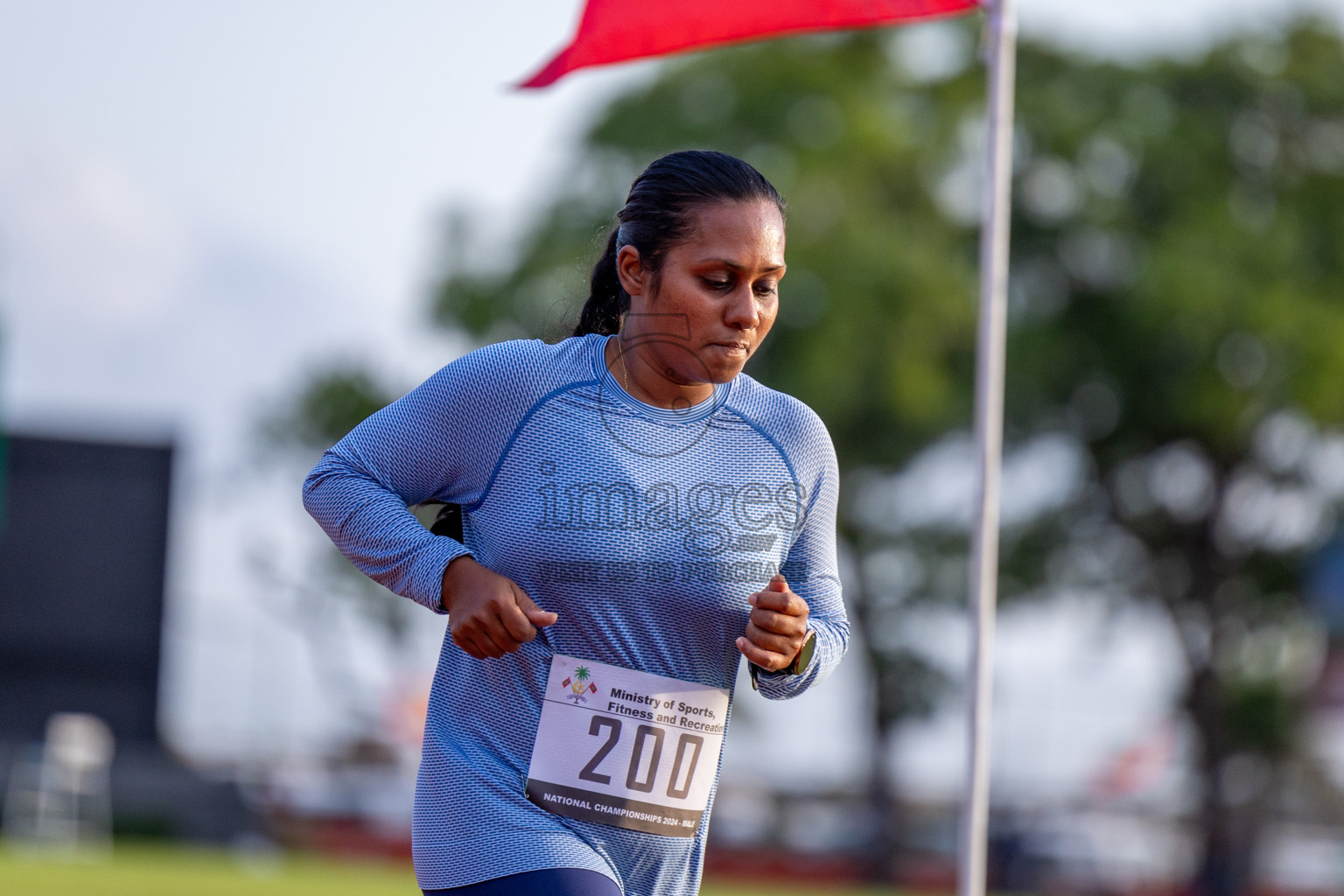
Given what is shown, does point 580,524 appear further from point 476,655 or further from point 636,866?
point 636,866

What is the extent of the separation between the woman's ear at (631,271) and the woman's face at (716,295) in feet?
0.15

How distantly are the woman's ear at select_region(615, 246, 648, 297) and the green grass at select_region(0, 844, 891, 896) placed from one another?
9.83 meters

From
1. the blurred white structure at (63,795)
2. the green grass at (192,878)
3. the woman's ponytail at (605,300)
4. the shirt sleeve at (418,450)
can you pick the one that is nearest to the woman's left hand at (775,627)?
the shirt sleeve at (418,450)

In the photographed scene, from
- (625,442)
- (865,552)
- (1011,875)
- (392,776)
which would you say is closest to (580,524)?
(625,442)

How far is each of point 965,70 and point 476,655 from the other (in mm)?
19960

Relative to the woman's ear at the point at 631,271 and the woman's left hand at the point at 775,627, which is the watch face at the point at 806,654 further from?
the woman's ear at the point at 631,271

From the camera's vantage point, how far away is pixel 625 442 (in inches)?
107

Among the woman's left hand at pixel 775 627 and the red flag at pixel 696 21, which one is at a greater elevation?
the red flag at pixel 696 21

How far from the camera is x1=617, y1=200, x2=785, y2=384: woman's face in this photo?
8.73 feet

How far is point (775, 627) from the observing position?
99.8 inches

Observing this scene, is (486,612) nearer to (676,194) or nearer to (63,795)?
(676,194)

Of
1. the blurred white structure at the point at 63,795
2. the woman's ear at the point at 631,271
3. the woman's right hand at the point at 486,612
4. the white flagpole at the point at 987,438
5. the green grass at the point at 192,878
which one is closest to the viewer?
the woman's right hand at the point at 486,612

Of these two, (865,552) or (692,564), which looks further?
(865,552)

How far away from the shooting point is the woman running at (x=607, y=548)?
2637 millimetres
